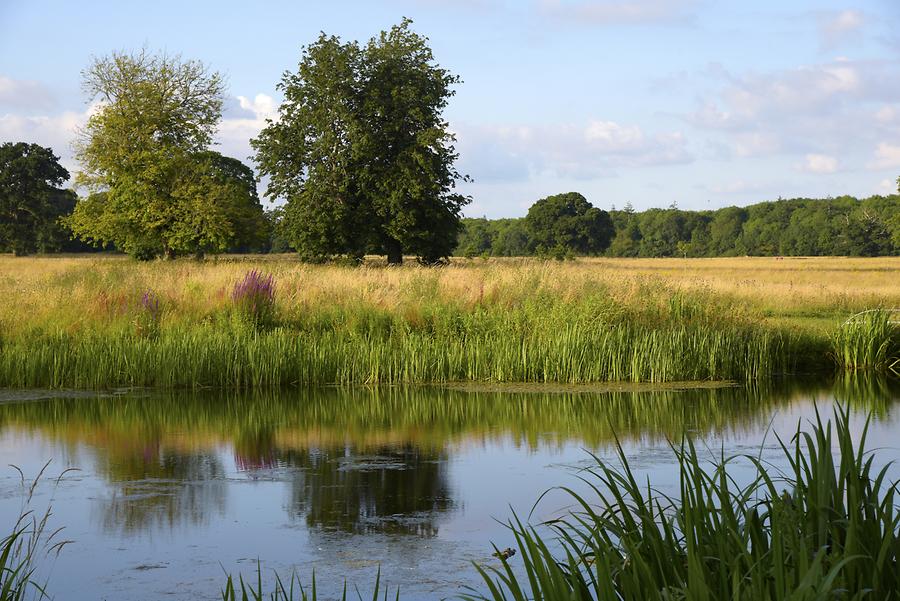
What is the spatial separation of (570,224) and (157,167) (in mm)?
60339

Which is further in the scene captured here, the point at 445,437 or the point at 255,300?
the point at 255,300

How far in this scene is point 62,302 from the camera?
17.2 metres

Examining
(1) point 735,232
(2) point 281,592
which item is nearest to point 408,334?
(2) point 281,592

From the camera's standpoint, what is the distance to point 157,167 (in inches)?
1599

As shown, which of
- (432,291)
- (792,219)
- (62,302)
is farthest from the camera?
(792,219)

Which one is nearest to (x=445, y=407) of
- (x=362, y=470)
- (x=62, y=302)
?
(x=362, y=470)

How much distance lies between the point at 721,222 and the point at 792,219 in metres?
8.62

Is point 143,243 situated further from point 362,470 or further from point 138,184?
point 362,470

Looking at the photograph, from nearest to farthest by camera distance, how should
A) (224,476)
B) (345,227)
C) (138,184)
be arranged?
(224,476)
(345,227)
(138,184)

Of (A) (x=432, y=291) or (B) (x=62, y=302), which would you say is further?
(A) (x=432, y=291)

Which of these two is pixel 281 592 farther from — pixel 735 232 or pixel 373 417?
pixel 735 232

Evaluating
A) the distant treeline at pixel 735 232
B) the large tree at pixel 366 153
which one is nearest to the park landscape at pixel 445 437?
the large tree at pixel 366 153

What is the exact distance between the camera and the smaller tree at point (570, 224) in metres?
96.2

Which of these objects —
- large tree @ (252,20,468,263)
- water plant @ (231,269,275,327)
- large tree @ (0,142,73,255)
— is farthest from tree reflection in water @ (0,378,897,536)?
large tree @ (0,142,73,255)
